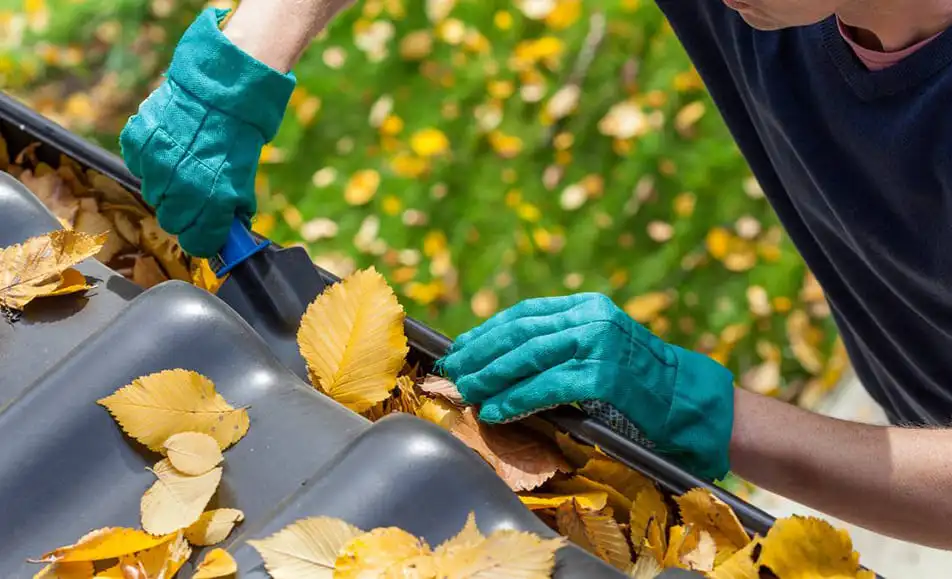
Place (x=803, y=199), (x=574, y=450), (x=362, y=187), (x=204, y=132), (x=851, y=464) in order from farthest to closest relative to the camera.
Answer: (x=362, y=187) → (x=803, y=199) → (x=204, y=132) → (x=851, y=464) → (x=574, y=450)

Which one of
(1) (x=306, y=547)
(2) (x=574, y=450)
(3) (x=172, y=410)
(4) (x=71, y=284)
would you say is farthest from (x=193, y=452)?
(2) (x=574, y=450)

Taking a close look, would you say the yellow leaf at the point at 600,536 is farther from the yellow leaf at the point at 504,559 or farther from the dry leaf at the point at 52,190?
the dry leaf at the point at 52,190

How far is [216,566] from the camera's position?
2.49 feet

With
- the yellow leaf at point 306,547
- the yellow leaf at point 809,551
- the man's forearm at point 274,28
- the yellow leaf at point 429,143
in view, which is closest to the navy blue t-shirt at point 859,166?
the yellow leaf at point 809,551

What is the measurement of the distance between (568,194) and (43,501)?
75.8 inches

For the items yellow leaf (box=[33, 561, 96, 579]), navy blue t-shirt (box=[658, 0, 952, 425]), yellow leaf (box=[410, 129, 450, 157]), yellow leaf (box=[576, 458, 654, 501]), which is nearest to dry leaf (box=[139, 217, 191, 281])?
yellow leaf (box=[33, 561, 96, 579])

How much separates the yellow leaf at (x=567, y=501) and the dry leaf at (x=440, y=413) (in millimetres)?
117

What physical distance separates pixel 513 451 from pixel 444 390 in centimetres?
11

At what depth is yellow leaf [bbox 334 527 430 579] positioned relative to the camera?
28.9 inches

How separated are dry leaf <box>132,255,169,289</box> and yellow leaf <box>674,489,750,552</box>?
732 mm

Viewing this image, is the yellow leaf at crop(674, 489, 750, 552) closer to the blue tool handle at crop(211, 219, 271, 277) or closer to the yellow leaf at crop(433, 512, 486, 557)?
the yellow leaf at crop(433, 512, 486, 557)

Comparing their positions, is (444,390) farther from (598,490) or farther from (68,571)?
(68,571)

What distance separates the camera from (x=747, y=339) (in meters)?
2.44

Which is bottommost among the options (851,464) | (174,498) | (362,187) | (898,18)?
(362,187)
